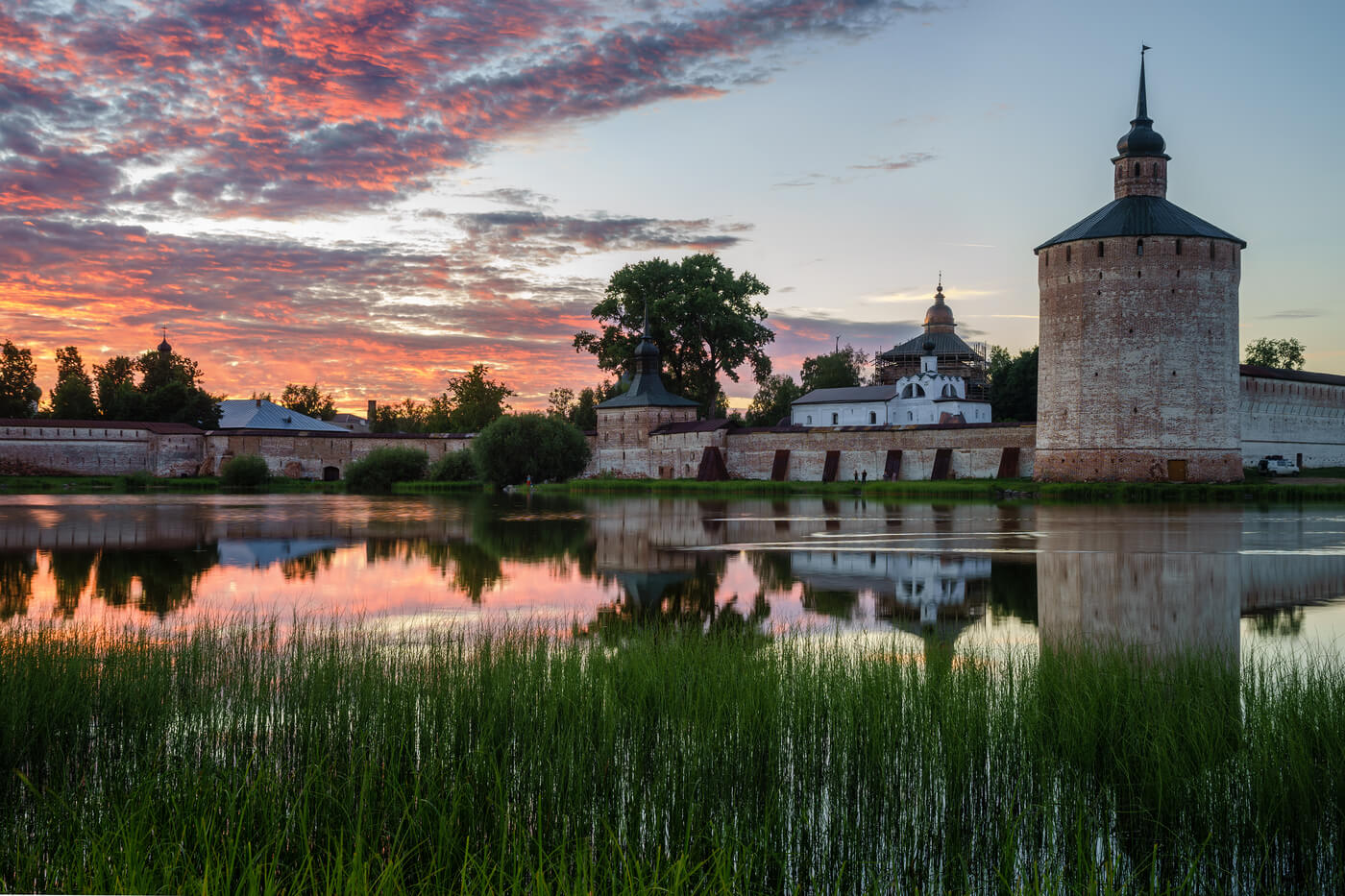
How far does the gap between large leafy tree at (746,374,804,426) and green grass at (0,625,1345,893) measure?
182ft

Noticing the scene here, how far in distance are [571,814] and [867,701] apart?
154 cm

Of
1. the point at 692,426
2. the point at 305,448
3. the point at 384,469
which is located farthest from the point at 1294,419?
the point at 305,448

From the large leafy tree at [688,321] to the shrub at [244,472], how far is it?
673 inches

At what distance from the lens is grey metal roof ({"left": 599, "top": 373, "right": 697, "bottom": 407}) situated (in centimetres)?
4466

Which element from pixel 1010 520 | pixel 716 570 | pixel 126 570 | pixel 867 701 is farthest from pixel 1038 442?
pixel 867 701

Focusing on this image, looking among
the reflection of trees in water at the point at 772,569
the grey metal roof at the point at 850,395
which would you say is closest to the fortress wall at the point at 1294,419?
the grey metal roof at the point at 850,395

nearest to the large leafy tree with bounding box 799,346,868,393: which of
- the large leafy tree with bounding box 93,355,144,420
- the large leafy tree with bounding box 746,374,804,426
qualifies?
the large leafy tree with bounding box 746,374,804,426

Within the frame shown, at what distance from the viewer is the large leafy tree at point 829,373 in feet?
212

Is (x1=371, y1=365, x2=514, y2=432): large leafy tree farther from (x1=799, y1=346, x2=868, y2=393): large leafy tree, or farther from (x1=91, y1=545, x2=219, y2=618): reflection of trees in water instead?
(x1=91, y1=545, x2=219, y2=618): reflection of trees in water

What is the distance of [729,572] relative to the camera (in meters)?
11.7

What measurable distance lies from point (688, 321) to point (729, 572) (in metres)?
36.2

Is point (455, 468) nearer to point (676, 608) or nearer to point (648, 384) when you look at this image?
point (648, 384)

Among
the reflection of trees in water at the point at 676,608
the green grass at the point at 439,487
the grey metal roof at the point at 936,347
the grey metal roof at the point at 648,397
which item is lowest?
the reflection of trees in water at the point at 676,608

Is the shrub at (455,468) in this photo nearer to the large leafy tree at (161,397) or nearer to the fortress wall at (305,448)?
the fortress wall at (305,448)
